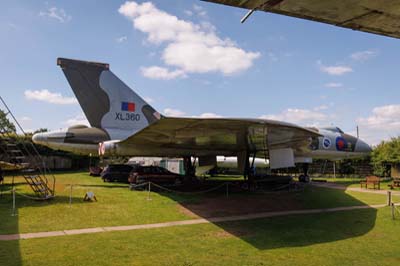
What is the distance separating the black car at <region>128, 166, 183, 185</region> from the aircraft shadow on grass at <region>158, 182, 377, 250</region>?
2.91 m

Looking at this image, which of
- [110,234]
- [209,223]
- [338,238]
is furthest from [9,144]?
[338,238]

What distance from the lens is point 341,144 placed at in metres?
24.4

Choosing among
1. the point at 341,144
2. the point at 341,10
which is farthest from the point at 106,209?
the point at 341,144

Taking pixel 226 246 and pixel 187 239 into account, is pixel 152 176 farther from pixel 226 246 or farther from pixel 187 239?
pixel 226 246

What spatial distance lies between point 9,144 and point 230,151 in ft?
38.8

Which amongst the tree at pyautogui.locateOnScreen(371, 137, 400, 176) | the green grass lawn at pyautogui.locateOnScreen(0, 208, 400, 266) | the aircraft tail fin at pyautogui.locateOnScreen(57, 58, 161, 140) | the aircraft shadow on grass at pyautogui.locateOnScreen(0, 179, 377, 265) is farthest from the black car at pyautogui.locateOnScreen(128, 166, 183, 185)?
the tree at pyautogui.locateOnScreen(371, 137, 400, 176)

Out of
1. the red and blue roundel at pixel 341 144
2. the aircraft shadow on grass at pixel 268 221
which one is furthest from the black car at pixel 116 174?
the red and blue roundel at pixel 341 144

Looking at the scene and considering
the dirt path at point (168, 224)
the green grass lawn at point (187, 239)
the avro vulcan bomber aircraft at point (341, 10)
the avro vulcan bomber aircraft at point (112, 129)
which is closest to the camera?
the avro vulcan bomber aircraft at point (341, 10)

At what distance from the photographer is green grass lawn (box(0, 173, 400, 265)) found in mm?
6902

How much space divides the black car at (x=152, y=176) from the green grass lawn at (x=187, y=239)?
4.94 meters

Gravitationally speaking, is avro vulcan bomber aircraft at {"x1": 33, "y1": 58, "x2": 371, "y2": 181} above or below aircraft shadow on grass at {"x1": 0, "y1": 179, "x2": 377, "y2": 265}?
above

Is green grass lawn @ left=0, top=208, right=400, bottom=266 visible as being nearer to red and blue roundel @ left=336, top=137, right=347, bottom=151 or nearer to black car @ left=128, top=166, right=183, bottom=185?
black car @ left=128, top=166, right=183, bottom=185

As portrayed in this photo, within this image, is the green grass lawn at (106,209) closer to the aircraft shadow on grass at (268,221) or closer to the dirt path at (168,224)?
the aircraft shadow on grass at (268,221)

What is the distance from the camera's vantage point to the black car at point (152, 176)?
18547 millimetres
